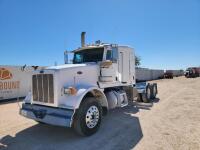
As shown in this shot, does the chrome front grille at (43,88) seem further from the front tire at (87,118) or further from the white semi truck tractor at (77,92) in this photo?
the front tire at (87,118)

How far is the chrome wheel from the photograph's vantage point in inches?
213

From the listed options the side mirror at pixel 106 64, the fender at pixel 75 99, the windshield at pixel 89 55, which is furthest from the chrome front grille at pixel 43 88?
the windshield at pixel 89 55

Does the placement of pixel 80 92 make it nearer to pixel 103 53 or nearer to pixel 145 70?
pixel 103 53

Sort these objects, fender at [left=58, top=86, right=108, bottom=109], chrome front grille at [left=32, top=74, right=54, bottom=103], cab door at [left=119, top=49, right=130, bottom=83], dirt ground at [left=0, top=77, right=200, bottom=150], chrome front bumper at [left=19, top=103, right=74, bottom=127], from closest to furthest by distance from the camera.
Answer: dirt ground at [left=0, top=77, right=200, bottom=150]
chrome front bumper at [left=19, top=103, right=74, bottom=127]
fender at [left=58, top=86, right=108, bottom=109]
chrome front grille at [left=32, top=74, right=54, bottom=103]
cab door at [left=119, top=49, right=130, bottom=83]

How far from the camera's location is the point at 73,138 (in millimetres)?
5348

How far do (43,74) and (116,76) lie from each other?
311cm

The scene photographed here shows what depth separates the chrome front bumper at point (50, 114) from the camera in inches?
190

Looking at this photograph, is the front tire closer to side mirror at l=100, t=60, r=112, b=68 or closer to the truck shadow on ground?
the truck shadow on ground

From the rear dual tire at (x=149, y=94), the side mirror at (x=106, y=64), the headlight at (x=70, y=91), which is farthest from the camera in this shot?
the rear dual tire at (x=149, y=94)

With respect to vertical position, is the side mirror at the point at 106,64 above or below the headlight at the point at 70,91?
above

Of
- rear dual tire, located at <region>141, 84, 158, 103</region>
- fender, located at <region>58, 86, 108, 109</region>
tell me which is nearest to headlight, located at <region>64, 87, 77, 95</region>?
fender, located at <region>58, 86, 108, 109</region>

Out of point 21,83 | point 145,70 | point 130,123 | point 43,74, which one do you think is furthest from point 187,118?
point 145,70

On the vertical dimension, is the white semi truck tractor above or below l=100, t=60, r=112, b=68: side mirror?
below

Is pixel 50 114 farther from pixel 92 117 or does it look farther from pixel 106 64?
pixel 106 64
